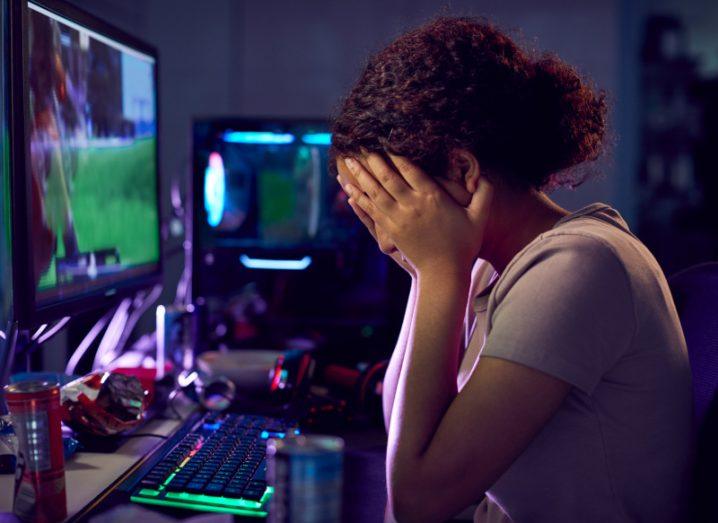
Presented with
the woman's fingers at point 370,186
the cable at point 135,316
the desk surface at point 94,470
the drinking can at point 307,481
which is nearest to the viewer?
the drinking can at point 307,481

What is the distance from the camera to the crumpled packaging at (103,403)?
0.98 metres

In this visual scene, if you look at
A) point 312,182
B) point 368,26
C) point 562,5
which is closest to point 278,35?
point 368,26

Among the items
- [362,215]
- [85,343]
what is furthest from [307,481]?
[85,343]

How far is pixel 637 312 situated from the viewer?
76 centimetres

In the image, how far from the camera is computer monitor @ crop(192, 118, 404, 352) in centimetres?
164

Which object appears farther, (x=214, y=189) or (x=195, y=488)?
(x=214, y=189)

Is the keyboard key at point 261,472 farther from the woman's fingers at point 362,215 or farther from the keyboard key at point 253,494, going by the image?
the woman's fingers at point 362,215

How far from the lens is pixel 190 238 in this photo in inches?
63.5

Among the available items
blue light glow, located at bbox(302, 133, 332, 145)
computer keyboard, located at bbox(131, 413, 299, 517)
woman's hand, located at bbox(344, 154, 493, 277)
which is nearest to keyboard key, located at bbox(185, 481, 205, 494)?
computer keyboard, located at bbox(131, 413, 299, 517)

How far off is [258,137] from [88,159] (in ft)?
1.92

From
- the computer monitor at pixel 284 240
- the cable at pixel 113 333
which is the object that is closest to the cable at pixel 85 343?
the cable at pixel 113 333

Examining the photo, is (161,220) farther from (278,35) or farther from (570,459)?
(278,35)

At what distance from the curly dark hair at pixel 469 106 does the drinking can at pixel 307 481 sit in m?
0.47

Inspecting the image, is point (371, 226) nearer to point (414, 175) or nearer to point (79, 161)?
point (414, 175)
